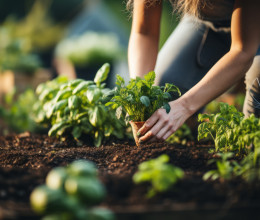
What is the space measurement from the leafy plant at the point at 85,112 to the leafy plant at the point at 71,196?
1.20 metres

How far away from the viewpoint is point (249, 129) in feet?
5.77

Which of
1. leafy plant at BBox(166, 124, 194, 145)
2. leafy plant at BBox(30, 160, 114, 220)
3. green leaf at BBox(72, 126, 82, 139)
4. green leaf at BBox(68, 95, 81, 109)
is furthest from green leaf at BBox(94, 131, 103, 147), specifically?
leafy plant at BBox(30, 160, 114, 220)

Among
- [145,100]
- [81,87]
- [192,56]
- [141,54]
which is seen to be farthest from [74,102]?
[192,56]

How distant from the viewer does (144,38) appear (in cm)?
266

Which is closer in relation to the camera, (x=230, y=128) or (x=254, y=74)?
(x=230, y=128)

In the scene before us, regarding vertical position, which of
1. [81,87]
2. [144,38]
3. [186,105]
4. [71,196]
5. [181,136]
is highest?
[144,38]

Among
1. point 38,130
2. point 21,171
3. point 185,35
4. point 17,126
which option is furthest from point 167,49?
point 21,171

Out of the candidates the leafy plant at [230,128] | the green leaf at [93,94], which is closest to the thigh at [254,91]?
the leafy plant at [230,128]

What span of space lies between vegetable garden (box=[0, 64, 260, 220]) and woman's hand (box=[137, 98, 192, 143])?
0.06 m

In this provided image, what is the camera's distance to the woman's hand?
1.98 meters

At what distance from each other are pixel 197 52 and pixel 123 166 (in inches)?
63.1

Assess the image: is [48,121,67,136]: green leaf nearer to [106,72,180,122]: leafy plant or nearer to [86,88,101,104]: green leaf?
[86,88,101,104]: green leaf

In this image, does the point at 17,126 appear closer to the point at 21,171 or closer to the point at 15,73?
the point at 15,73

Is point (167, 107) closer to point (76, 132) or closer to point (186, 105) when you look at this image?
point (186, 105)
